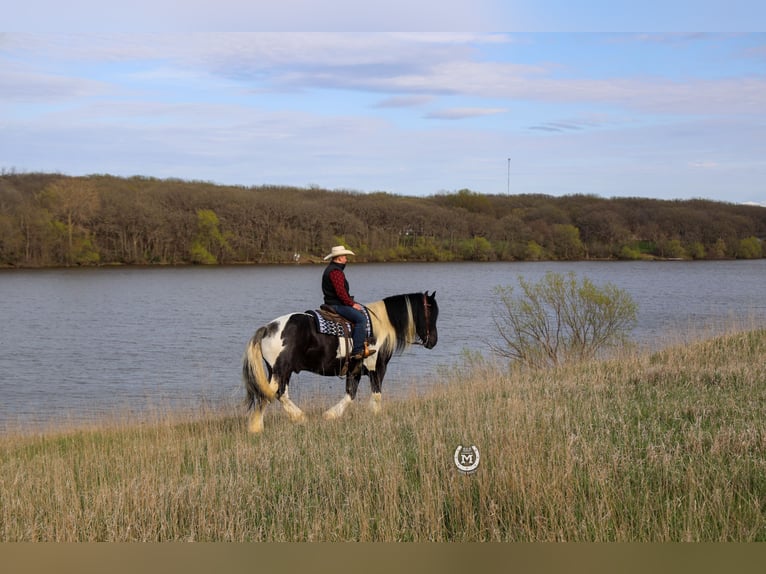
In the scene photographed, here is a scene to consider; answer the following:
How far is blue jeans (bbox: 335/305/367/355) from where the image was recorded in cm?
936

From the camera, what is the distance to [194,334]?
28.0m

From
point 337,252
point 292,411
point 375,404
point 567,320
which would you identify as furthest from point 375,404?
point 567,320

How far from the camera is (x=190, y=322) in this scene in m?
32.4

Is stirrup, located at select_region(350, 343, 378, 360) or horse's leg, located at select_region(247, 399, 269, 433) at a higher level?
stirrup, located at select_region(350, 343, 378, 360)

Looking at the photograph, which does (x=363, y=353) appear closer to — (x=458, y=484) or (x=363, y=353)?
(x=363, y=353)

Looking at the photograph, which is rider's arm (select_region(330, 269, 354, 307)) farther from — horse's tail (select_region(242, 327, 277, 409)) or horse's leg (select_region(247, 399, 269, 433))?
horse's leg (select_region(247, 399, 269, 433))

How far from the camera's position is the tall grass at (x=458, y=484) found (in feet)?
14.7

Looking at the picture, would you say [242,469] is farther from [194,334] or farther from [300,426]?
[194,334]

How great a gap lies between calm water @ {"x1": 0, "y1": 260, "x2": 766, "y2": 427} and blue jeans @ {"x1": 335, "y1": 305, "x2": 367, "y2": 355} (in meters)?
2.57

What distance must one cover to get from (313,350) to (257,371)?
2.37 ft

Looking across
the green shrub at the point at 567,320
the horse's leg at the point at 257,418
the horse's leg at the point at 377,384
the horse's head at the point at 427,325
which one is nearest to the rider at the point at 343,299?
the horse's leg at the point at 377,384

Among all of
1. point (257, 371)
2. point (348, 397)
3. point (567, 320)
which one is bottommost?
point (348, 397)

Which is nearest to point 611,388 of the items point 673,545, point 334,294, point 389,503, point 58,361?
point 334,294

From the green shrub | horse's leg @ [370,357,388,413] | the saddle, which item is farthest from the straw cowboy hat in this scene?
the green shrub
